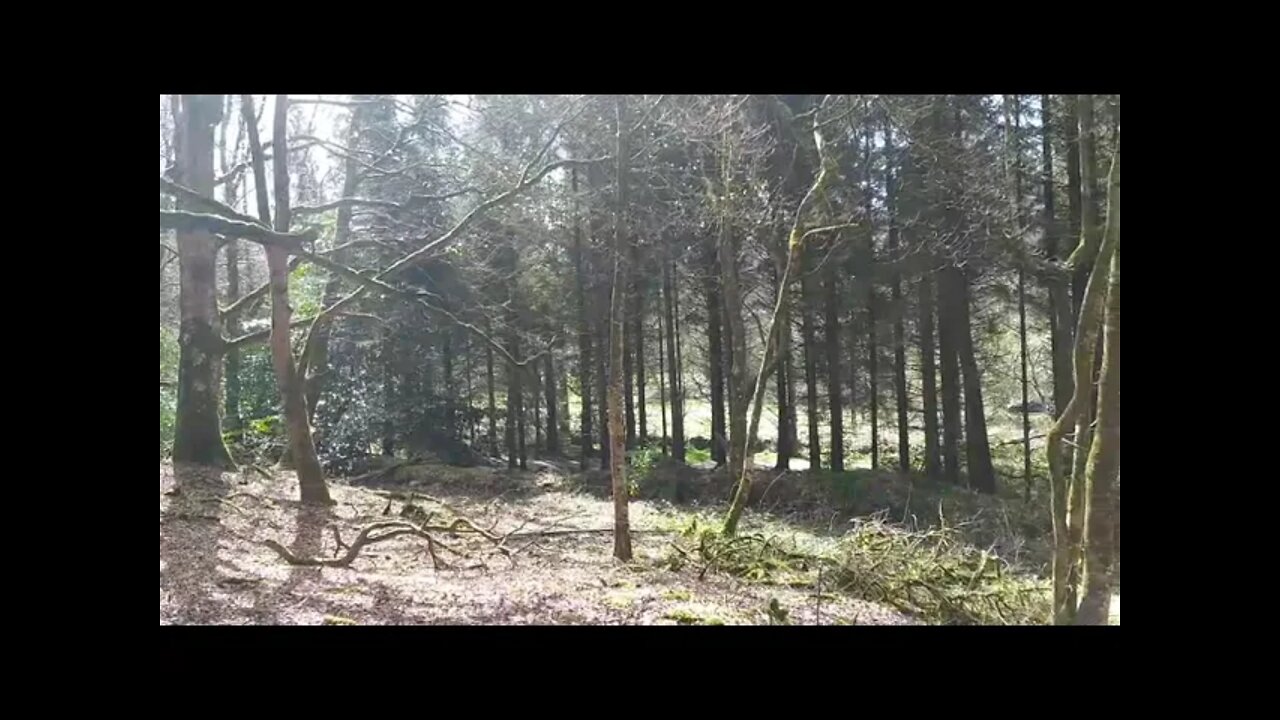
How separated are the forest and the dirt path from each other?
39mm

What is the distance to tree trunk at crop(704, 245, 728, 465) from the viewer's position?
18.0 ft

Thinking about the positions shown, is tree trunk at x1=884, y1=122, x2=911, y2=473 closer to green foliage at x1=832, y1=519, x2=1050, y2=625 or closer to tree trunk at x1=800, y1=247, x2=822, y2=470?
tree trunk at x1=800, y1=247, x2=822, y2=470

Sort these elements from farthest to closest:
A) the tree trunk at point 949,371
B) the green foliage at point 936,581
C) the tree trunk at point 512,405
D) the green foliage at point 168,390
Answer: the tree trunk at point 512,405
the tree trunk at point 949,371
the green foliage at point 168,390
the green foliage at point 936,581

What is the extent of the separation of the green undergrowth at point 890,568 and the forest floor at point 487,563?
0.06 ft

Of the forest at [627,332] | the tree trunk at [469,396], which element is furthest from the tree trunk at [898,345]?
the tree trunk at [469,396]

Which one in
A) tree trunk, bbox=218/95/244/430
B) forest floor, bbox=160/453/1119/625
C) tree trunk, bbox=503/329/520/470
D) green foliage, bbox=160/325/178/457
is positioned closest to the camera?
forest floor, bbox=160/453/1119/625

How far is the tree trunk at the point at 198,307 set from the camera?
478 cm

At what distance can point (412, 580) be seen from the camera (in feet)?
13.1

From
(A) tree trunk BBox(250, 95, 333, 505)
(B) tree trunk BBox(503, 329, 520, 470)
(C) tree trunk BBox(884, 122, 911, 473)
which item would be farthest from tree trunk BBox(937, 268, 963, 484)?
(A) tree trunk BBox(250, 95, 333, 505)

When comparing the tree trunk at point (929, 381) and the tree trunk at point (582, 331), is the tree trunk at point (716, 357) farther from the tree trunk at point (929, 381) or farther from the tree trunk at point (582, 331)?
the tree trunk at point (929, 381)

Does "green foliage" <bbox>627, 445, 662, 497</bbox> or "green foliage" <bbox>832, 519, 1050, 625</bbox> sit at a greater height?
"green foliage" <bbox>627, 445, 662, 497</bbox>

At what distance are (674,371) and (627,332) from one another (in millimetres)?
521
